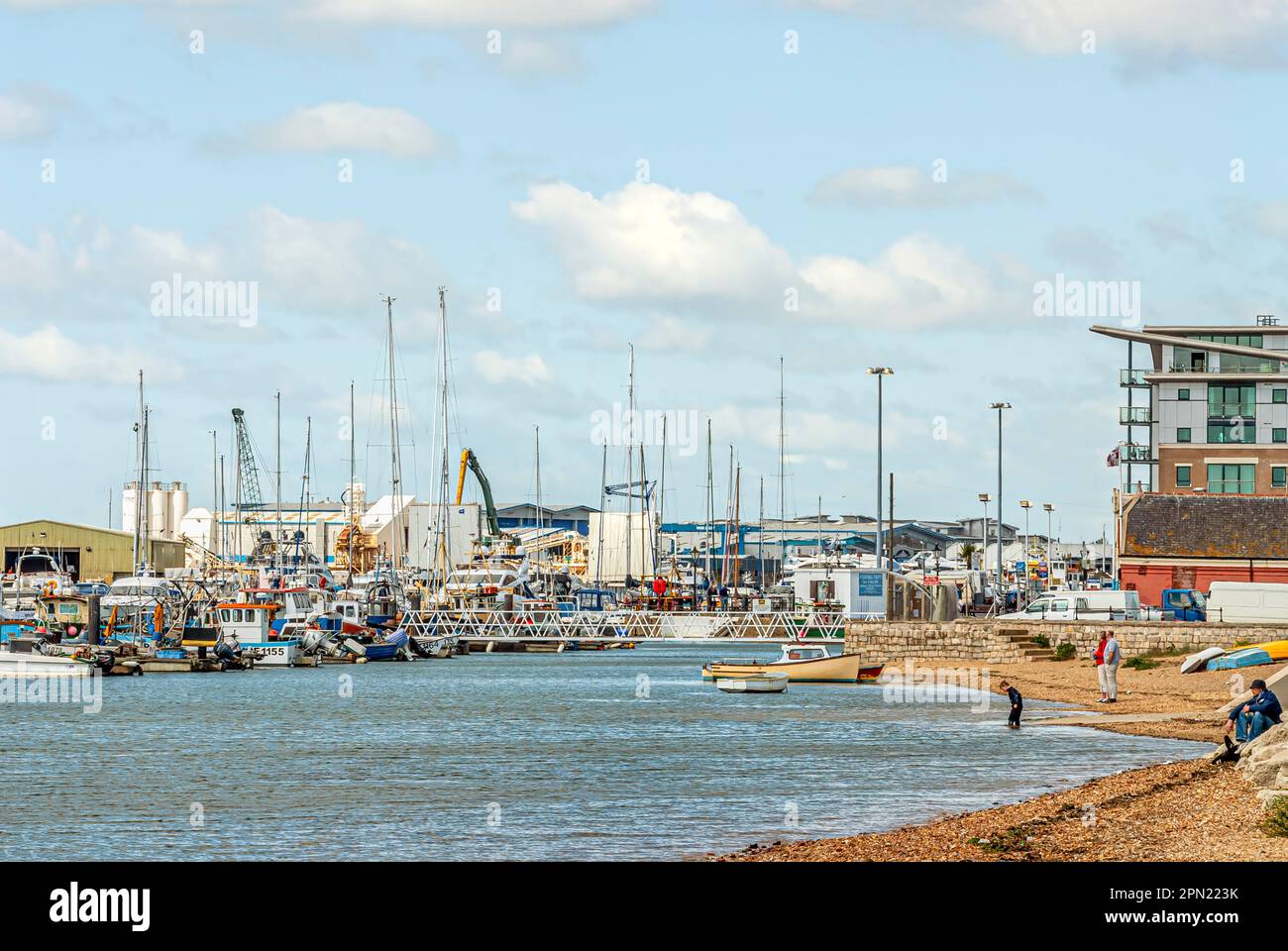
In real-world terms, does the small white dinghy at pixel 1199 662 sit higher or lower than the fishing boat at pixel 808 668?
higher

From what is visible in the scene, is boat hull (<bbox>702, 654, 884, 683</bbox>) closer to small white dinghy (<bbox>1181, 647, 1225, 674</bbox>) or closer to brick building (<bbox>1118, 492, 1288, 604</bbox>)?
small white dinghy (<bbox>1181, 647, 1225, 674</bbox>)

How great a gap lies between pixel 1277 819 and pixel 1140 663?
139 feet

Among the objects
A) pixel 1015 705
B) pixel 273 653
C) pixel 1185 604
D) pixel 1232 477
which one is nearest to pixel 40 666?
pixel 273 653

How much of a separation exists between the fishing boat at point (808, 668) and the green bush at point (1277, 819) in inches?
1717

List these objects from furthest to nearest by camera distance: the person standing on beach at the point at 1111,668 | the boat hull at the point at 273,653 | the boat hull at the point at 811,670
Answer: the boat hull at the point at 273,653, the boat hull at the point at 811,670, the person standing on beach at the point at 1111,668

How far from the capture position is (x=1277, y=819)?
22547mm

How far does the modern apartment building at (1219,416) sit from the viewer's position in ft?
335

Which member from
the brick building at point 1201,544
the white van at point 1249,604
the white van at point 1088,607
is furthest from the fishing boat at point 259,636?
the white van at point 1249,604

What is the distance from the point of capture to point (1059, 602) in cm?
7800

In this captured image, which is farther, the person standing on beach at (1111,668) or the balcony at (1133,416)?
the balcony at (1133,416)

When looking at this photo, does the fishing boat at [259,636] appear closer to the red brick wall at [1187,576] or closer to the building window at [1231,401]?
the red brick wall at [1187,576]

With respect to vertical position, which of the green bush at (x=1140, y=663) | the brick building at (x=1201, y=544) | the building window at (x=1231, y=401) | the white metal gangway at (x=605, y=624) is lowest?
the white metal gangway at (x=605, y=624)
